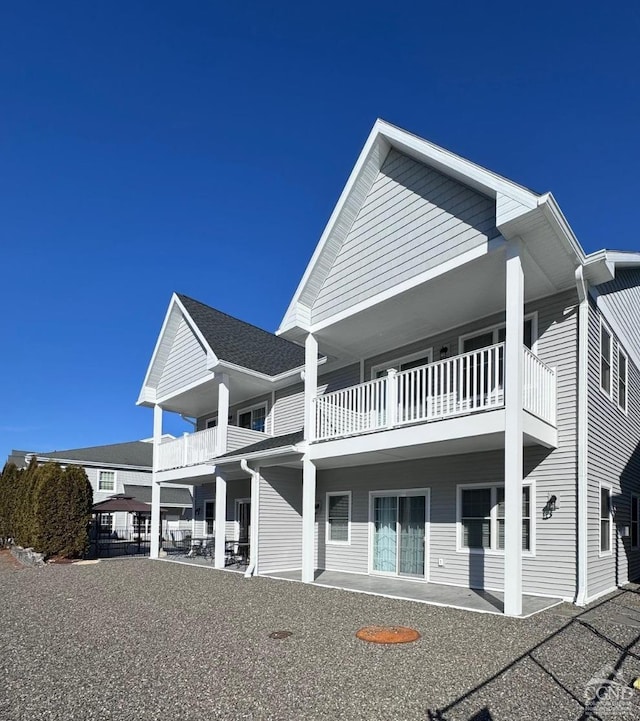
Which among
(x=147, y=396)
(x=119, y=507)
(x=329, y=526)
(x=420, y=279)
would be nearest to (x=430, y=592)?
(x=329, y=526)

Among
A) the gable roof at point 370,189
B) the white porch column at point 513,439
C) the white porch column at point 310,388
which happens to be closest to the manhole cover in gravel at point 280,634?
the white porch column at point 513,439

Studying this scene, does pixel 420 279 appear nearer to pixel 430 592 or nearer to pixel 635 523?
pixel 430 592

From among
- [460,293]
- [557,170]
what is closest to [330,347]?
[460,293]

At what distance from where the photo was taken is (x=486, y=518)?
1091 cm

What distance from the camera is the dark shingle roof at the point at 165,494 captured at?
3098 cm

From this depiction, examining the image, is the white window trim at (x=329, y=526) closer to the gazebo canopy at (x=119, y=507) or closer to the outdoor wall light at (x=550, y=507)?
the outdoor wall light at (x=550, y=507)

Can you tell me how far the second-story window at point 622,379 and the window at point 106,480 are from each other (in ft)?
91.9

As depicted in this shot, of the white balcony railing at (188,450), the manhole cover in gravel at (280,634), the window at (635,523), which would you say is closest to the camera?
the manhole cover in gravel at (280,634)

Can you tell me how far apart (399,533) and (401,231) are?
7.04 metres

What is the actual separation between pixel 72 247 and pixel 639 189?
22316 millimetres

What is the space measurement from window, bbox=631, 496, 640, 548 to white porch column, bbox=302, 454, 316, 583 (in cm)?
775

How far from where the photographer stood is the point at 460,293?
1066 centimetres

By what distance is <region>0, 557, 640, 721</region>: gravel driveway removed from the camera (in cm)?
471

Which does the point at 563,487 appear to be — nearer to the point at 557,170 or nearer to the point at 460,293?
the point at 460,293
